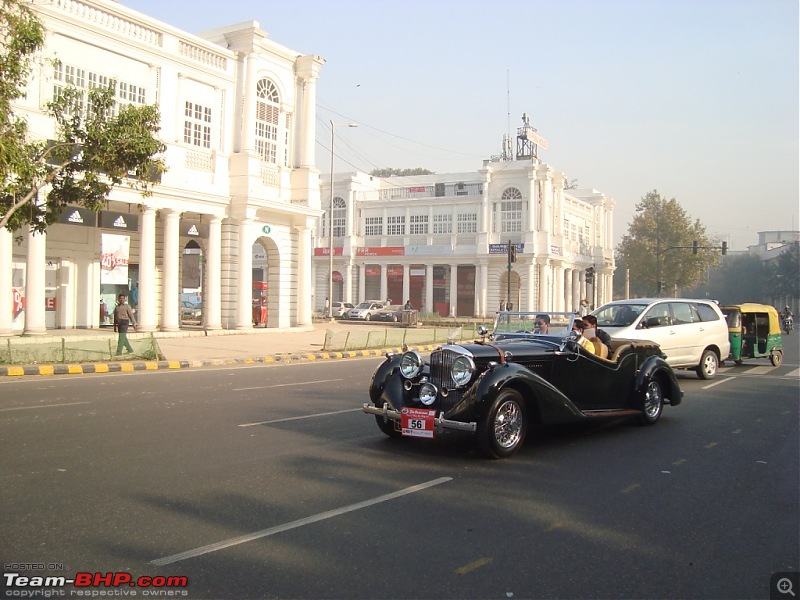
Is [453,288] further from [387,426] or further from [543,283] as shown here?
[387,426]

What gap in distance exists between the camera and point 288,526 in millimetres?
4914

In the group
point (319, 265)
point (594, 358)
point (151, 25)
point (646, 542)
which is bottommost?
point (646, 542)

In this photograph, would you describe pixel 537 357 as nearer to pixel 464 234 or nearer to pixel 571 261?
pixel 464 234

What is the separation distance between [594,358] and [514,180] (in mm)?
52218

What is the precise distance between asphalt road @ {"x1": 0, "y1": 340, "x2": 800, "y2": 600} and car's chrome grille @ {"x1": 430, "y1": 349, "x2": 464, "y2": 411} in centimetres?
60

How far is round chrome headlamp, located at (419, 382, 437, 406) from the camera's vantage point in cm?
737

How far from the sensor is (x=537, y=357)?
8.02 m

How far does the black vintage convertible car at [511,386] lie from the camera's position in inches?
275

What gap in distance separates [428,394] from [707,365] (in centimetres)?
1019

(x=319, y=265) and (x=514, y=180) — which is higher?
(x=514, y=180)

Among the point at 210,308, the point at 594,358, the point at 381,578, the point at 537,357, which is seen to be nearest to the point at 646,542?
the point at 381,578

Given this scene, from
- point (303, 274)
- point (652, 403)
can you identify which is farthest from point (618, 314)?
point (303, 274)

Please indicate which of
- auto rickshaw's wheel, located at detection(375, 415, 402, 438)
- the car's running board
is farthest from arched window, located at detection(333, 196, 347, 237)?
auto rickshaw's wheel, located at detection(375, 415, 402, 438)

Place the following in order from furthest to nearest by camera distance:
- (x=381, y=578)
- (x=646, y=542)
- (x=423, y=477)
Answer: (x=423, y=477) < (x=646, y=542) < (x=381, y=578)
